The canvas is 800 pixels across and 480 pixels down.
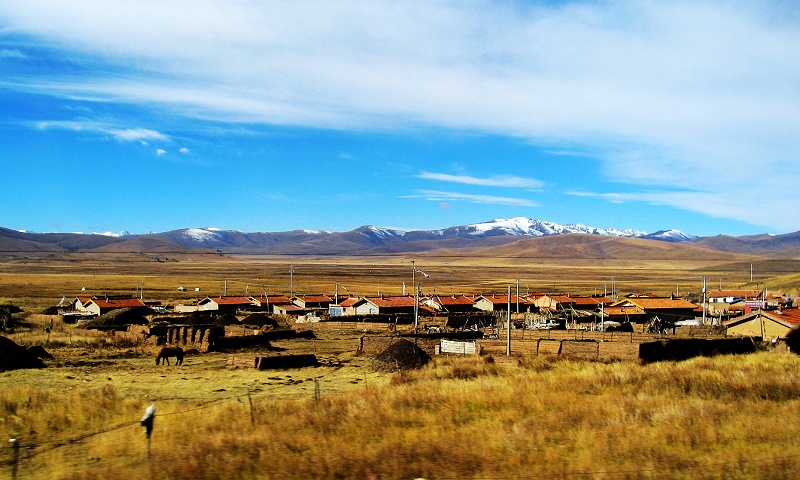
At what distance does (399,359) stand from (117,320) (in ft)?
119

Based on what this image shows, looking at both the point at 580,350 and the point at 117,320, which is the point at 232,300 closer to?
the point at 117,320

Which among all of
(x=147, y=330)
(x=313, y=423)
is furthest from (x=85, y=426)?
(x=147, y=330)

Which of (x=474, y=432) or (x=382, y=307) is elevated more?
(x=474, y=432)

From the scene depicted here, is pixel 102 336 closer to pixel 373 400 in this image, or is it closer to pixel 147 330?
pixel 147 330

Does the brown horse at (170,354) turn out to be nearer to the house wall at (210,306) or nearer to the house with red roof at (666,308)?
the house with red roof at (666,308)

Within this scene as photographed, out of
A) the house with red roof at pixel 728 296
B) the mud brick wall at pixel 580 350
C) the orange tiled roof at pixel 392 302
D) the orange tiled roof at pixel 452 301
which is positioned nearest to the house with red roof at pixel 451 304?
the orange tiled roof at pixel 452 301

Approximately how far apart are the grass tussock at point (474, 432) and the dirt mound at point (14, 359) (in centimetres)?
1114

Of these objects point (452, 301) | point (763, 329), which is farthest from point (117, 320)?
point (763, 329)

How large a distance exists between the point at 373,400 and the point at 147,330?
31954mm

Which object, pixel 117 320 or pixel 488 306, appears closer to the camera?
pixel 117 320

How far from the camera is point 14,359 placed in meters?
28.0

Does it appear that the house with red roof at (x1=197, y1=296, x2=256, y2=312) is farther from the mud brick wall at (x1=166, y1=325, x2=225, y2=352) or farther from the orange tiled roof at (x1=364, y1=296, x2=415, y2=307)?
the mud brick wall at (x1=166, y1=325, x2=225, y2=352)

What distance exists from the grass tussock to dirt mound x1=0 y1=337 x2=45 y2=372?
11.1 metres

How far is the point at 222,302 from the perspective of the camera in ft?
261
